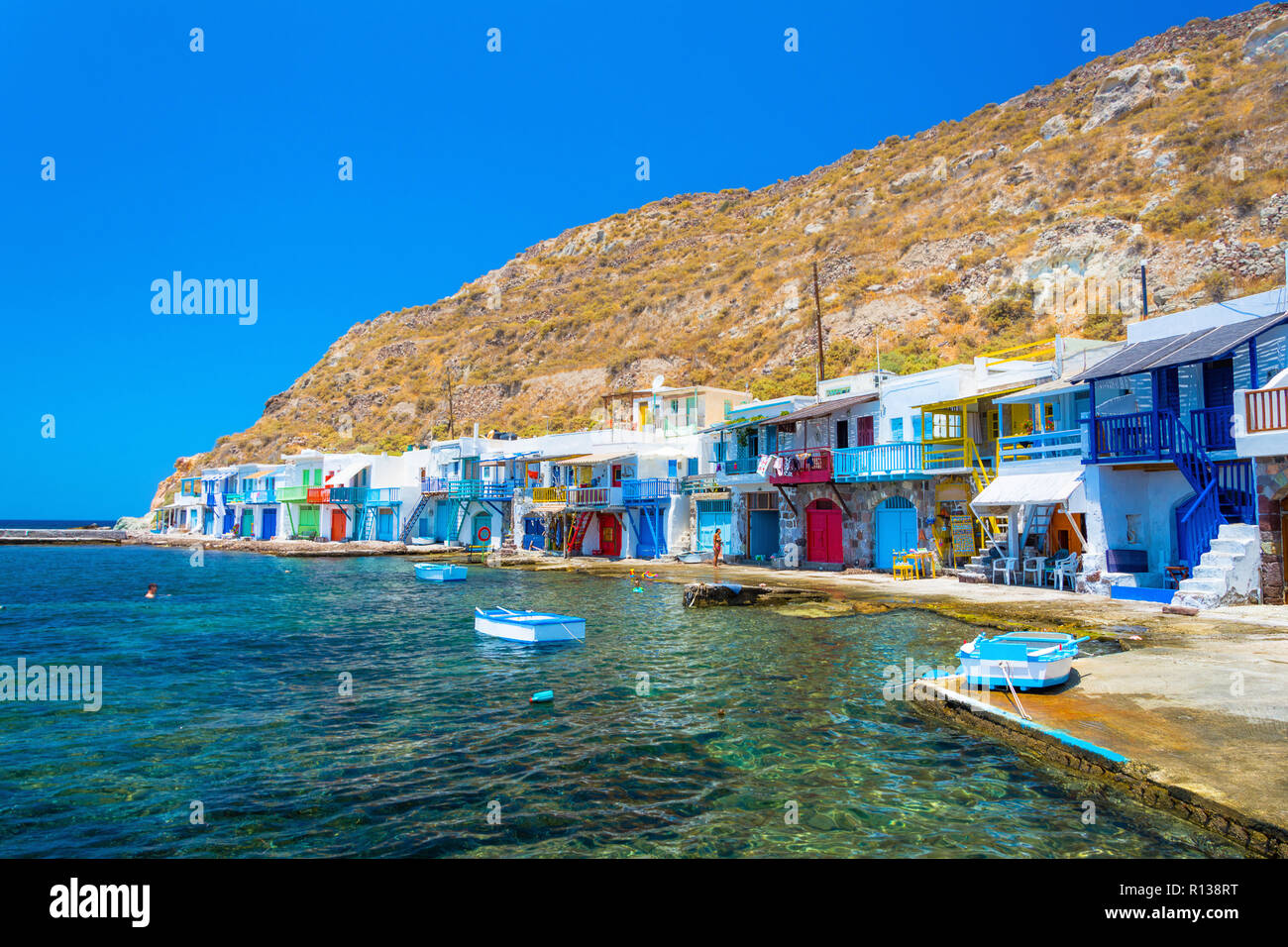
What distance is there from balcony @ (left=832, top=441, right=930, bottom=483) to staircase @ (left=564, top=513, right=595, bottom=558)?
21.4 m

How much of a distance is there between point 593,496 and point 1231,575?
35.9m

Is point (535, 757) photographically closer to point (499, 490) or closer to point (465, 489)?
point (499, 490)

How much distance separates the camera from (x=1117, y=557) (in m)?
24.5

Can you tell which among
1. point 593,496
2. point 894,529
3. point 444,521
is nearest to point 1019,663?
point 894,529

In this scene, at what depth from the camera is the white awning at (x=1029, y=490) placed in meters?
24.8

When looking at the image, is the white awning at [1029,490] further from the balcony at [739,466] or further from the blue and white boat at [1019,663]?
the balcony at [739,466]

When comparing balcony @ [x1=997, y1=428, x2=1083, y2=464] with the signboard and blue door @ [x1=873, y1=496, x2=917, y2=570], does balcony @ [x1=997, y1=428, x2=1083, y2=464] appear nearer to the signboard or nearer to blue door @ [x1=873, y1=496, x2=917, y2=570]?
the signboard

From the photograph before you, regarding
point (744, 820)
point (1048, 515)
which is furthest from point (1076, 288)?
point (744, 820)

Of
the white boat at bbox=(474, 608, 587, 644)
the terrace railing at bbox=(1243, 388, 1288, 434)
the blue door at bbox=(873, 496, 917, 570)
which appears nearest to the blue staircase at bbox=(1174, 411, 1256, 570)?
the terrace railing at bbox=(1243, 388, 1288, 434)

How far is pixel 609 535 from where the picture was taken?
174 feet

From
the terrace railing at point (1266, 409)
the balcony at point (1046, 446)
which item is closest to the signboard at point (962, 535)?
the balcony at point (1046, 446)

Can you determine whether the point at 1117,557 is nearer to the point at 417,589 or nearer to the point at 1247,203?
the point at 417,589

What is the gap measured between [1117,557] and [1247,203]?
4738 cm

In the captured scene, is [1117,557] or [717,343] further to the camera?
[717,343]
